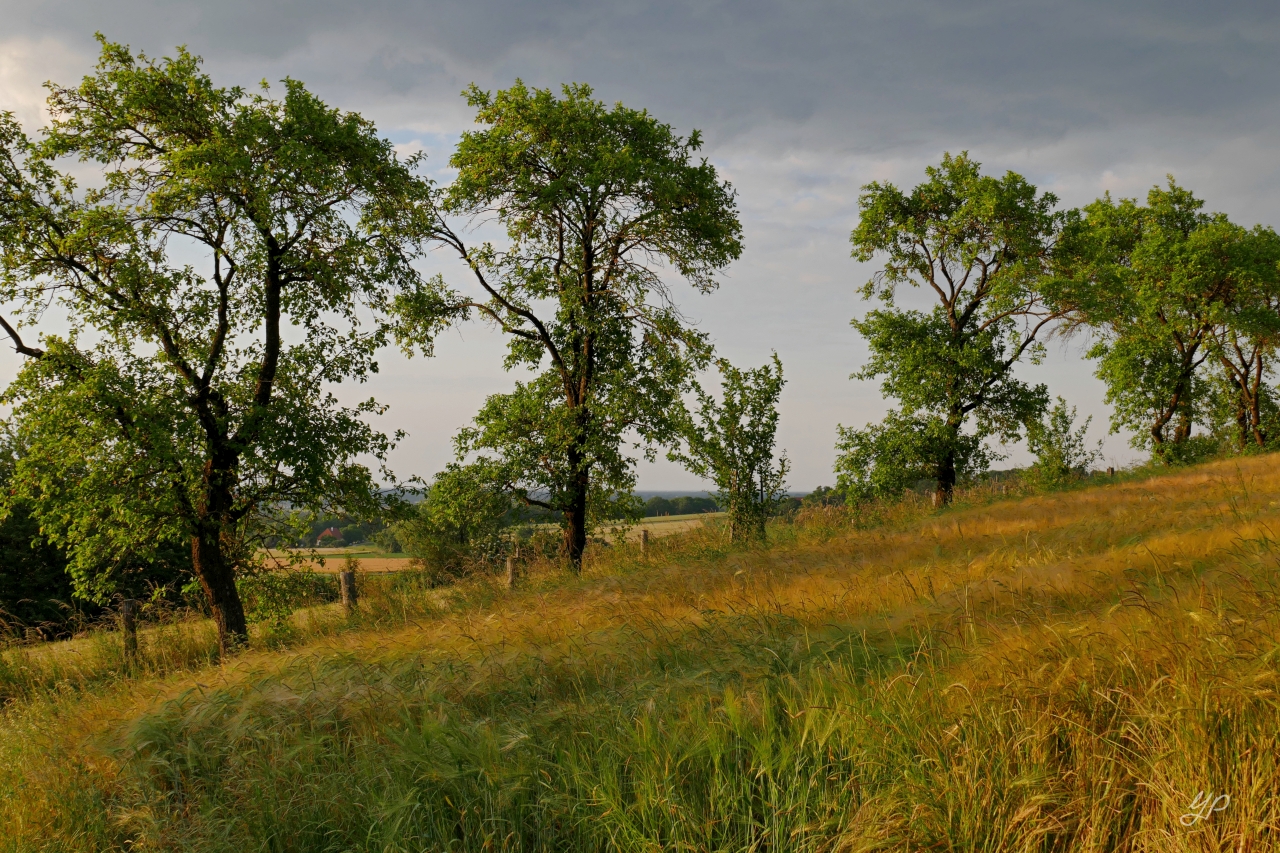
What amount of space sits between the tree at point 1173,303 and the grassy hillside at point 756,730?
24.7 meters

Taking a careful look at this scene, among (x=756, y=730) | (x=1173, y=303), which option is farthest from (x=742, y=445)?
(x=1173, y=303)

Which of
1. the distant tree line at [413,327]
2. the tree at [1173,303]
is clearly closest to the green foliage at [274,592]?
the distant tree line at [413,327]

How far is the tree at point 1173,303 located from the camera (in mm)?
27750

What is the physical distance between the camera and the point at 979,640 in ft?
14.9

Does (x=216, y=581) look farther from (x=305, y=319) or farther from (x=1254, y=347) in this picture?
(x=1254, y=347)

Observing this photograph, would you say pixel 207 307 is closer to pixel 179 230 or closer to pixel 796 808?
pixel 179 230

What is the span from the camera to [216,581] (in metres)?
12.9

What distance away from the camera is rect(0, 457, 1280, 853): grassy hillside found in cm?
325

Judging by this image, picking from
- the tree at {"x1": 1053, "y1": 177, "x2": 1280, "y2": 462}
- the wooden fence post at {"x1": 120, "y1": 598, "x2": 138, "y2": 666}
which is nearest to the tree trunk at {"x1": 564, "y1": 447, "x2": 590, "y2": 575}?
the wooden fence post at {"x1": 120, "y1": 598, "x2": 138, "y2": 666}

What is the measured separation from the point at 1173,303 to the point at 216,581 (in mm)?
33267

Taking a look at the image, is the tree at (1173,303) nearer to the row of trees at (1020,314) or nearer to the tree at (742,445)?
the row of trees at (1020,314)
